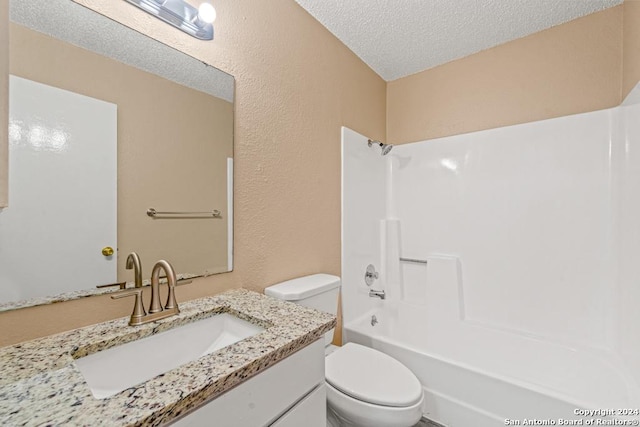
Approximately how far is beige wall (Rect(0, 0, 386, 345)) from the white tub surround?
0.26 meters

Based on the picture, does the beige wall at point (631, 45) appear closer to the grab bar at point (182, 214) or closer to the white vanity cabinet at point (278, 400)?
the white vanity cabinet at point (278, 400)

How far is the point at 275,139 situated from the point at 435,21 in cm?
129

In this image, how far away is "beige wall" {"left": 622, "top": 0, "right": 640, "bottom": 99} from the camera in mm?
1358

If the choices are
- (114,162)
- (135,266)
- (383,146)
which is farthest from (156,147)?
(383,146)

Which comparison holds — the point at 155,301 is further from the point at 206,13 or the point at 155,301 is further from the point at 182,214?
the point at 206,13

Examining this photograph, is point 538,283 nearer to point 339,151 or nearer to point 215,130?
point 339,151

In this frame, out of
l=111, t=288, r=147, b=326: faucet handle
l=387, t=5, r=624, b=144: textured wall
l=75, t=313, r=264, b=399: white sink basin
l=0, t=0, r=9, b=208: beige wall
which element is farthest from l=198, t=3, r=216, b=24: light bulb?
l=387, t=5, r=624, b=144: textured wall

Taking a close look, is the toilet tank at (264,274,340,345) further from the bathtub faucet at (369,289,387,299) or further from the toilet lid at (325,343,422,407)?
the bathtub faucet at (369,289,387,299)

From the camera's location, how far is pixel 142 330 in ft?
2.75

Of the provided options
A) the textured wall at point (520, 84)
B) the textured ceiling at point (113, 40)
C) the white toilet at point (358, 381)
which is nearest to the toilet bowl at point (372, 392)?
the white toilet at point (358, 381)

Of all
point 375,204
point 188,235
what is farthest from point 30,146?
point 375,204

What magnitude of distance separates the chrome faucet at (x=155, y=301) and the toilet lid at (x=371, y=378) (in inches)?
32.4

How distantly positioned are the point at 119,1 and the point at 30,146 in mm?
583

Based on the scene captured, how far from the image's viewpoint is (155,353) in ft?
2.84
